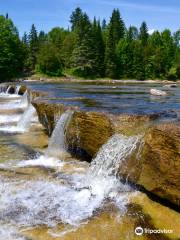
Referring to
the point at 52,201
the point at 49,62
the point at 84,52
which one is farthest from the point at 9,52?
the point at 52,201

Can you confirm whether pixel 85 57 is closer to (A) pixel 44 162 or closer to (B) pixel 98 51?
(B) pixel 98 51

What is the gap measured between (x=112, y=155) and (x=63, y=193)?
189 centimetres

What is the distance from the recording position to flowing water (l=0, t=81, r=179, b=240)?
313 inches

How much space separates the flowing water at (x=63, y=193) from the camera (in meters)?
7.95

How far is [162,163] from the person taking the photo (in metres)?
8.73

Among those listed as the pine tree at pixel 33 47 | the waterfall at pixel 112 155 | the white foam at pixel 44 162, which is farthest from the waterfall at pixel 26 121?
the pine tree at pixel 33 47

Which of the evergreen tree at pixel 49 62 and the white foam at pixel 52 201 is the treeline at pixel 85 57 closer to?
the evergreen tree at pixel 49 62

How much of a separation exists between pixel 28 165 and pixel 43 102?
4.70 meters

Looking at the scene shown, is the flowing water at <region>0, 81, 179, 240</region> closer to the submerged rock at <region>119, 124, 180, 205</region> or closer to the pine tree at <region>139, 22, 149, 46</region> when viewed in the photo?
the submerged rock at <region>119, 124, 180, 205</region>

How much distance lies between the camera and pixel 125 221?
326 inches

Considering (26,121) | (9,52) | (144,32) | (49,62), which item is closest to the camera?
(26,121)

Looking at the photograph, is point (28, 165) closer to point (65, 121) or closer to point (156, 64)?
point (65, 121)

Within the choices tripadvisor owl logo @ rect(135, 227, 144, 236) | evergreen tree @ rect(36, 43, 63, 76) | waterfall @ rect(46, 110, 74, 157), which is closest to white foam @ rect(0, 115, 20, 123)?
waterfall @ rect(46, 110, 74, 157)

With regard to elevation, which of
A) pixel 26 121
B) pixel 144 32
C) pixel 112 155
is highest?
pixel 144 32
